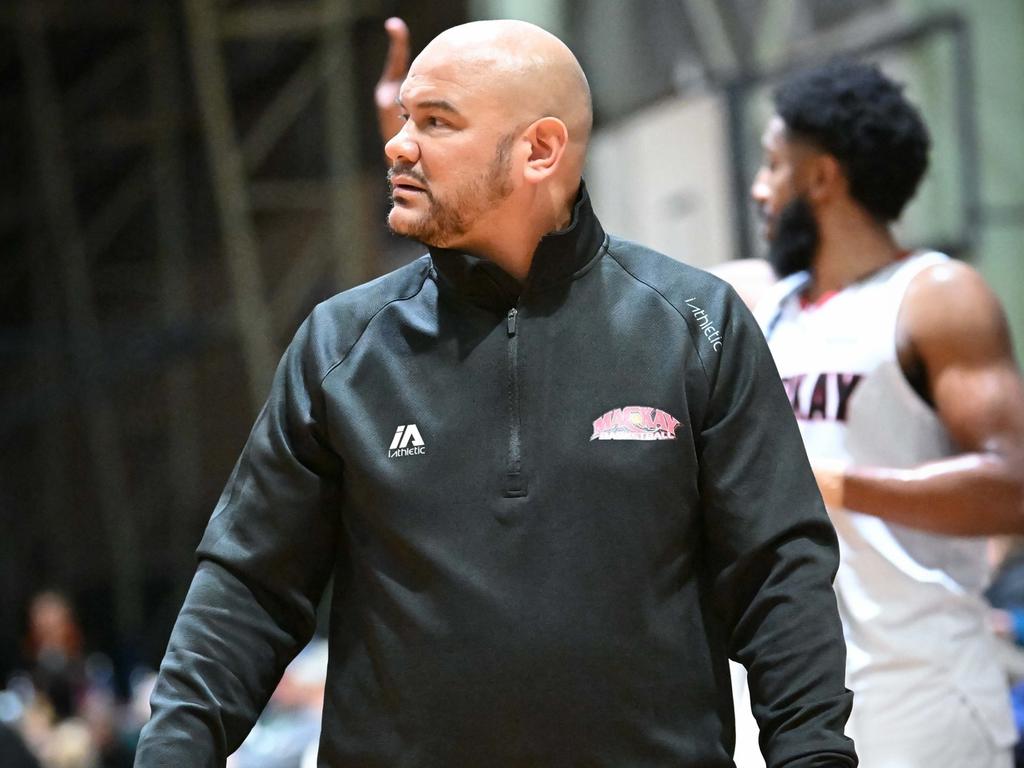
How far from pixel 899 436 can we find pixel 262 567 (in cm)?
139

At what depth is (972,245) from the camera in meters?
6.04

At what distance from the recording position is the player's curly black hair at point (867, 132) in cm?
332

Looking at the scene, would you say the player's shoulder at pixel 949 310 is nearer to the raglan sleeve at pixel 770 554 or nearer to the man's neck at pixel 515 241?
the raglan sleeve at pixel 770 554

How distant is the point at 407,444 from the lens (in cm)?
223

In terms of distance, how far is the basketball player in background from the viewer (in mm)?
2979

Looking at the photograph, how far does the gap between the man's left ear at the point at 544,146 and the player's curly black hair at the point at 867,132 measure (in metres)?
1.18

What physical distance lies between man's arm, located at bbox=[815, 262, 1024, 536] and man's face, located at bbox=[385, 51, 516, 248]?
3.38 ft

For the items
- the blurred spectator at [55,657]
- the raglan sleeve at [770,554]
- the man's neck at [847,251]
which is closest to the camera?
the raglan sleeve at [770,554]

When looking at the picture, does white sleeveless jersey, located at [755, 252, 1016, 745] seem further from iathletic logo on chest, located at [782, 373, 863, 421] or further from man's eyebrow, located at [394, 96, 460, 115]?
man's eyebrow, located at [394, 96, 460, 115]

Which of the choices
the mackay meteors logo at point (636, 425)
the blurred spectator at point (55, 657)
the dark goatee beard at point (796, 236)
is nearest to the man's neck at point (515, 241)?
the mackay meteors logo at point (636, 425)

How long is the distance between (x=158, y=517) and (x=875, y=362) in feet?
35.3

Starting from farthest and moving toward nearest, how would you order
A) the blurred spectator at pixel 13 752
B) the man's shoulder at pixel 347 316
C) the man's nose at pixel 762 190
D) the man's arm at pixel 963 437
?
the blurred spectator at pixel 13 752 < the man's nose at pixel 762 190 < the man's arm at pixel 963 437 < the man's shoulder at pixel 347 316

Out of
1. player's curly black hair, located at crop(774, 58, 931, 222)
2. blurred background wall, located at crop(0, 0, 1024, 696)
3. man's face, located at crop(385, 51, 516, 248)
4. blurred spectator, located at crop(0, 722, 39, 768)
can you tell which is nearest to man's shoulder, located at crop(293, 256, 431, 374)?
man's face, located at crop(385, 51, 516, 248)

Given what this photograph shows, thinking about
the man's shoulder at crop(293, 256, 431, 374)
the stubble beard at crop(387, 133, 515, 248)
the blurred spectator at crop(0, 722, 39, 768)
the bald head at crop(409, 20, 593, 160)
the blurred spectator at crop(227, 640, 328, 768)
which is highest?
the bald head at crop(409, 20, 593, 160)
